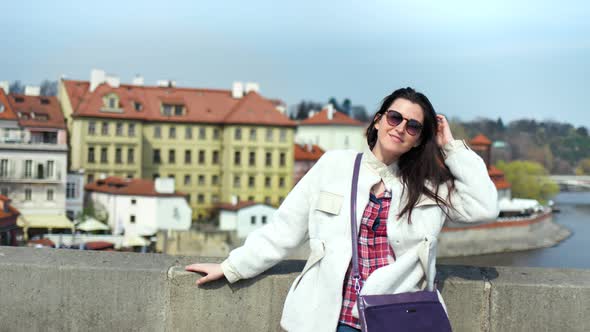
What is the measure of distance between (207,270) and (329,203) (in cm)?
73

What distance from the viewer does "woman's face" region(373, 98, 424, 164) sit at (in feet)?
9.50

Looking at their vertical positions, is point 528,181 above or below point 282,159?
below

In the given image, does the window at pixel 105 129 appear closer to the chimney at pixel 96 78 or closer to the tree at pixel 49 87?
the chimney at pixel 96 78

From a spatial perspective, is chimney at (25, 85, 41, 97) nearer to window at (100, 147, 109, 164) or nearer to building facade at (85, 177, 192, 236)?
window at (100, 147, 109, 164)

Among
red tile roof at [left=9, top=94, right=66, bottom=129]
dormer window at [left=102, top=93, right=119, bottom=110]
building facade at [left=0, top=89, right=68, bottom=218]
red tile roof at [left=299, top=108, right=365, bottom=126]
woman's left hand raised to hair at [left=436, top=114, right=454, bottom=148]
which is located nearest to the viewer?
woman's left hand raised to hair at [left=436, top=114, right=454, bottom=148]

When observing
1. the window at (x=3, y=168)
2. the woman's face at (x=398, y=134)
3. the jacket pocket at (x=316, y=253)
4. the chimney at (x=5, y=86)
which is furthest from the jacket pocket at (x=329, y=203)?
the chimney at (x=5, y=86)

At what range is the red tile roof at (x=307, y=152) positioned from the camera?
2406 inches

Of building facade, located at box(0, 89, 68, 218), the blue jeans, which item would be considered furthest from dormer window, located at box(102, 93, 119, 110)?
the blue jeans

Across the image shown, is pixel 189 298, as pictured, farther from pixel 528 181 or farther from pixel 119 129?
pixel 528 181

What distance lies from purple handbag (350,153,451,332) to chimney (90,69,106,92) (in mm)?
53858

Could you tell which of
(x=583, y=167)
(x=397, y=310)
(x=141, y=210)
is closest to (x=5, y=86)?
(x=141, y=210)

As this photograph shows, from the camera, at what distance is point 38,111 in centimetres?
5119

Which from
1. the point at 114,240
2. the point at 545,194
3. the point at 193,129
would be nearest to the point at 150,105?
the point at 193,129

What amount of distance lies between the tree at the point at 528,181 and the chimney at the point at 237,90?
28230 millimetres
